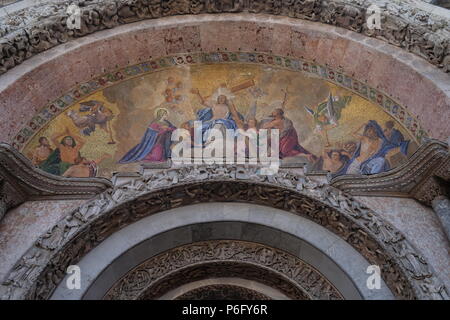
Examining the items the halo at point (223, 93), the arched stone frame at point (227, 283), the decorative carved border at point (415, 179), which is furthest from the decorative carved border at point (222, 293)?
the halo at point (223, 93)

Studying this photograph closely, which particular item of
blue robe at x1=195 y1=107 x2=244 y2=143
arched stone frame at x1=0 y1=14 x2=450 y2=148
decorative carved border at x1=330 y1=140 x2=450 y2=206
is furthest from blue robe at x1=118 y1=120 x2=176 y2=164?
decorative carved border at x1=330 y1=140 x2=450 y2=206

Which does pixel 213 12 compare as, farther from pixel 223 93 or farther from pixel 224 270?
pixel 224 270

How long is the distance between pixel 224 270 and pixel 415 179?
3.25 metres

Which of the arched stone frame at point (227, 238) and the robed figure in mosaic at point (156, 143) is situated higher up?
the robed figure in mosaic at point (156, 143)

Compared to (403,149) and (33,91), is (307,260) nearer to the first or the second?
(403,149)

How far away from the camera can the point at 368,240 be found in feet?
23.1

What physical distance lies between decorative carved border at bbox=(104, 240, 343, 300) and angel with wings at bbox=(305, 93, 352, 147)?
9.68ft

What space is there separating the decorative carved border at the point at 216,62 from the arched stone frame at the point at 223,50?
0.06 metres

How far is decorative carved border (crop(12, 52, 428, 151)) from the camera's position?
8969mm

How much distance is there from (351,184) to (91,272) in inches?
162

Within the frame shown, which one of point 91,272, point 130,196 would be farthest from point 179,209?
point 91,272

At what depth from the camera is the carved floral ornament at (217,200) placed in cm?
649

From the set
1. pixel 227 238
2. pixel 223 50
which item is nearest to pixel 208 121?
pixel 223 50

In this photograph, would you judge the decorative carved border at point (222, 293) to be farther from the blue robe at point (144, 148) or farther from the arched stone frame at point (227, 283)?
the blue robe at point (144, 148)
